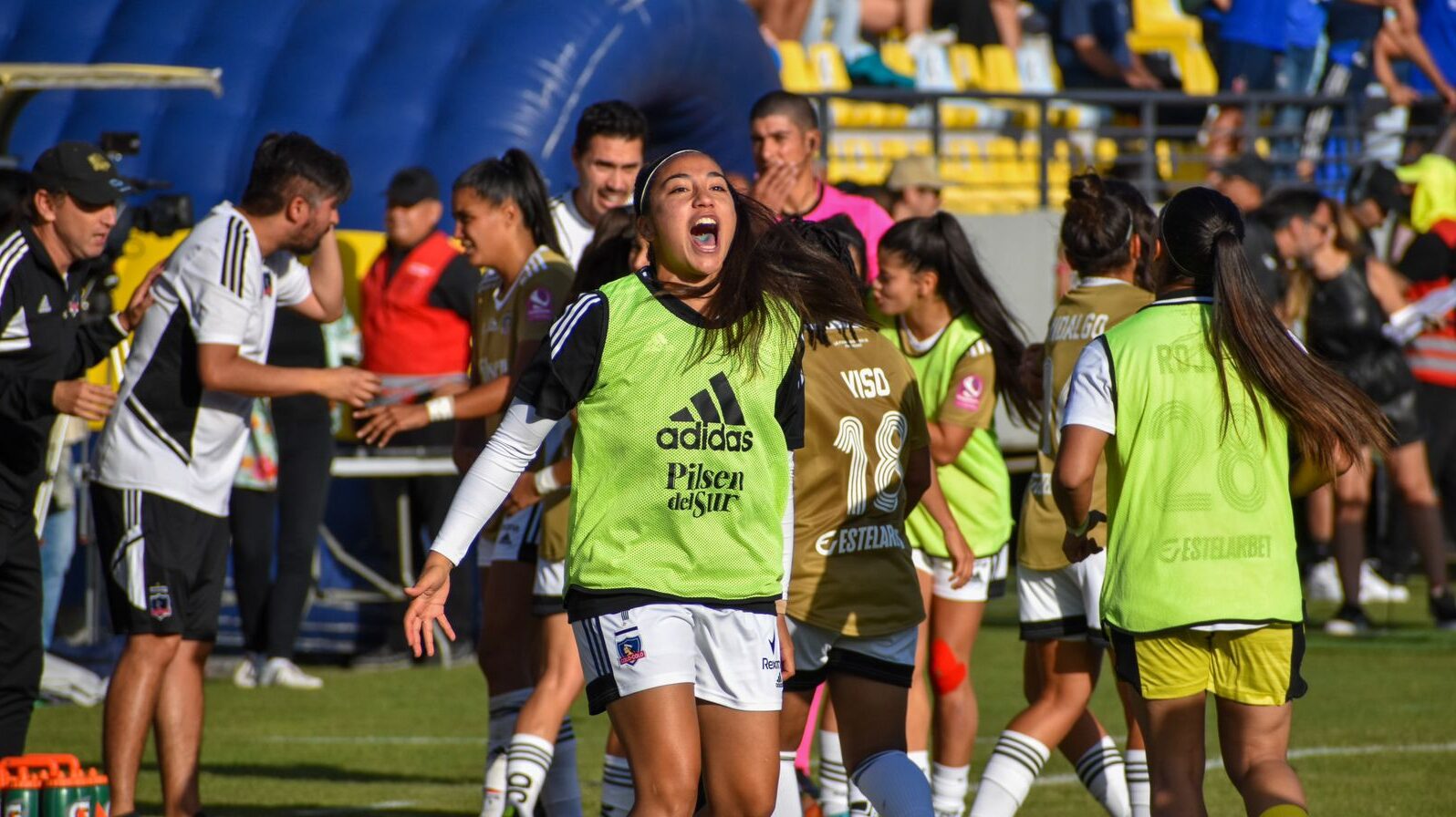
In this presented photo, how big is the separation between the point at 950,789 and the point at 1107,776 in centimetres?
51

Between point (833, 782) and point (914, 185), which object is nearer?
point (833, 782)

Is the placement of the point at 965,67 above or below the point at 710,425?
above

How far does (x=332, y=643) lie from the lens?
11.6m

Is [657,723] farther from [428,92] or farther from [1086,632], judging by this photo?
[428,92]

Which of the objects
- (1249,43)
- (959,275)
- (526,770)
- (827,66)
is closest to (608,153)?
(959,275)

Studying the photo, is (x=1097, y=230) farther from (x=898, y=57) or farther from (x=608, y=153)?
(x=898, y=57)

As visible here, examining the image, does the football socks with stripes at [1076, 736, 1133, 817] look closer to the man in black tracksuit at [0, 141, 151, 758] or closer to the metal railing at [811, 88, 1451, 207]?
the man in black tracksuit at [0, 141, 151, 758]

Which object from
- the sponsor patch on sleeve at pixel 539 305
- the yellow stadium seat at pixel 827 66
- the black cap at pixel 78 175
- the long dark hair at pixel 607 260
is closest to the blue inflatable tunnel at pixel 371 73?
the yellow stadium seat at pixel 827 66

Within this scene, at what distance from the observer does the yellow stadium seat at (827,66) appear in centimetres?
1858

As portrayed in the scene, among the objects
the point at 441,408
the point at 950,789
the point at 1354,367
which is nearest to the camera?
the point at 441,408

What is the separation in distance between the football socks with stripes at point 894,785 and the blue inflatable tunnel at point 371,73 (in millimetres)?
7019

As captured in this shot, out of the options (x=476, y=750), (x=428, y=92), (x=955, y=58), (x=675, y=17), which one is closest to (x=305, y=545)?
(x=476, y=750)

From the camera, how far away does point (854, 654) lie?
17.9 ft

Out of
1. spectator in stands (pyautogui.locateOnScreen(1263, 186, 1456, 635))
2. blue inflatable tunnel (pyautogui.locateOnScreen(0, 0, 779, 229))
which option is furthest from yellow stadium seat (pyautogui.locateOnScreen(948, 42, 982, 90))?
spectator in stands (pyautogui.locateOnScreen(1263, 186, 1456, 635))
